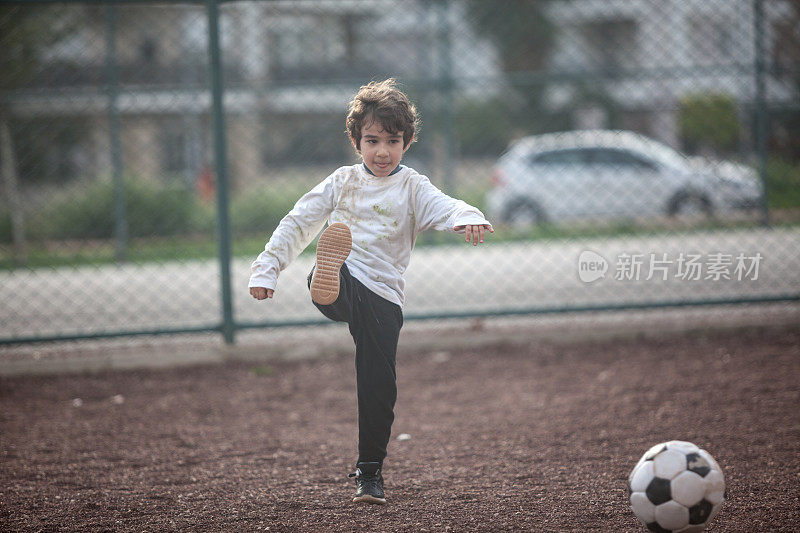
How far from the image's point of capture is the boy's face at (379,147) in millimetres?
2729

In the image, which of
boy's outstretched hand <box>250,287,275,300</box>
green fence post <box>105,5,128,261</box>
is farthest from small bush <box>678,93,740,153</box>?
boy's outstretched hand <box>250,287,275,300</box>

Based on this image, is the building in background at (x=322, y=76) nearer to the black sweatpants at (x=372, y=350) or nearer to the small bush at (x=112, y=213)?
the small bush at (x=112, y=213)

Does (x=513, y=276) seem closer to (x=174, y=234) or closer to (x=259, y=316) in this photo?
(x=259, y=316)

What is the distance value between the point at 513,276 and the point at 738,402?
4.22 meters

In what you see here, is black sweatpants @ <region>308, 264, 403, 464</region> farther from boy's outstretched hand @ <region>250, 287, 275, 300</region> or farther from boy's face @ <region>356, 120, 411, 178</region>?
boy's face @ <region>356, 120, 411, 178</region>

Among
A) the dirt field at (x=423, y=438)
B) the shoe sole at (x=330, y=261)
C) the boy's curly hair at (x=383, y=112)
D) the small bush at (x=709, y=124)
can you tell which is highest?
the small bush at (x=709, y=124)

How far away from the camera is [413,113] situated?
283 centimetres

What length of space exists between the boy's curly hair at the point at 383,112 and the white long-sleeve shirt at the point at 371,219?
14 cm

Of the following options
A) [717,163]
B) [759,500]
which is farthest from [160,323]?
[717,163]

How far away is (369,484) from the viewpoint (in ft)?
9.25

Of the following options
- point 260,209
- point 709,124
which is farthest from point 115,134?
point 709,124

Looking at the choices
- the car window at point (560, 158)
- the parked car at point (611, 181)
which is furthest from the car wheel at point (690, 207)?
the car window at point (560, 158)

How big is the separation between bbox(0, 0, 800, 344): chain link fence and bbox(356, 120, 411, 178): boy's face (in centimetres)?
224

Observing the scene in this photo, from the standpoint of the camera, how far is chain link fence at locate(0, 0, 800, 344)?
20.0 feet
